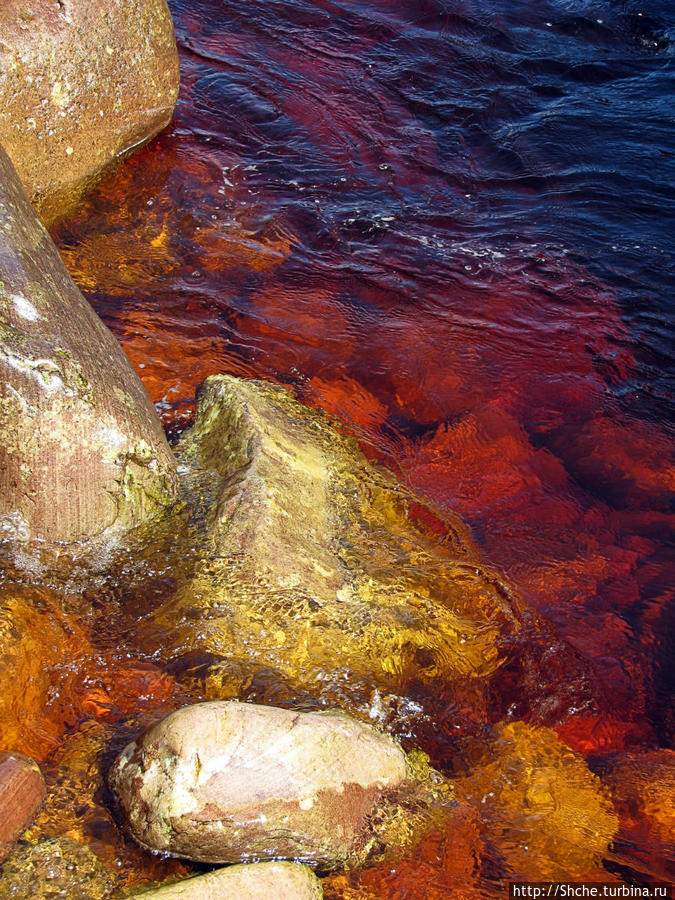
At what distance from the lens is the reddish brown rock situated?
2.42 meters

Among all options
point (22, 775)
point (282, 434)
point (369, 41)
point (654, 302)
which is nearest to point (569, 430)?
point (654, 302)

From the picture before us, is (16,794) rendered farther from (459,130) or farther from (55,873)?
(459,130)

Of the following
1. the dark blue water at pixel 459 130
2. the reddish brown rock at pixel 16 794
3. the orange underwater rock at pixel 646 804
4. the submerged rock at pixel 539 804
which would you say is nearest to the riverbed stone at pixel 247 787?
the reddish brown rock at pixel 16 794

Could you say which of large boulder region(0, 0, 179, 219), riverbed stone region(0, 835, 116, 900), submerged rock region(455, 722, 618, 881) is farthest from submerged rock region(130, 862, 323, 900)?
large boulder region(0, 0, 179, 219)

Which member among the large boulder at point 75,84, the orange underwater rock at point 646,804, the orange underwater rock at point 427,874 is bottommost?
the orange underwater rock at point 646,804

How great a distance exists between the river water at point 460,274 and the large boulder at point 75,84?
0.31 meters

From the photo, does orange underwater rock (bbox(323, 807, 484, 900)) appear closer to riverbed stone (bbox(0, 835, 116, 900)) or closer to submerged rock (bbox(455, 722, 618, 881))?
submerged rock (bbox(455, 722, 618, 881))

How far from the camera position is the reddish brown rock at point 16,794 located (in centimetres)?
242

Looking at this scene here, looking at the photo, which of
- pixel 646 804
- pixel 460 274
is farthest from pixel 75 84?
pixel 646 804

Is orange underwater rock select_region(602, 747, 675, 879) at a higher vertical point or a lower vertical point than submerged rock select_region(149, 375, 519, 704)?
lower

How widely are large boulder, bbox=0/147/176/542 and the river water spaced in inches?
30.2

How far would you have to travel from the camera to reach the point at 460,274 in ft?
19.2

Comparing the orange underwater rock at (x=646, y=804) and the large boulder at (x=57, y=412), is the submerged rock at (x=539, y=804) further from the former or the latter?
the large boulder at (x=57, y=412)

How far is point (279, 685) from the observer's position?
311 centimetres
